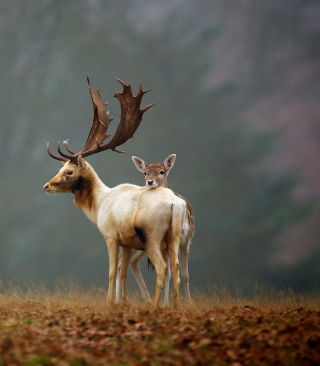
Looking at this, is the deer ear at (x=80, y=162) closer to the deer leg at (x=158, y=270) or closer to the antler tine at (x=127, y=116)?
the antler tine at (x=127, y=116)

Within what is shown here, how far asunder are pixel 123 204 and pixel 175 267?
6.07 ft

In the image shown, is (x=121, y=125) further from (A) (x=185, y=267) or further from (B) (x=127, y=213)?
(A) (x=185, y=267)

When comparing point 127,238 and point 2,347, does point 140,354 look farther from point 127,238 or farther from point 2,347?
point 127,238

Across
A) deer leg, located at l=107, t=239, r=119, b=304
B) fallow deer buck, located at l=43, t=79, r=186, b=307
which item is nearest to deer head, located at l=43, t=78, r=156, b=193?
fallow deer buck, located at l=43, t=79, r=186, b=307

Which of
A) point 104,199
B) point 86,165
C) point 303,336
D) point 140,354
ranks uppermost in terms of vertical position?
point 86,165

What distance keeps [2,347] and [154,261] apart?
418cm

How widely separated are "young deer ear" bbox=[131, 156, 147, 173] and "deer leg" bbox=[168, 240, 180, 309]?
7.59ft

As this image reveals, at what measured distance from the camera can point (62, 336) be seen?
25.7ft

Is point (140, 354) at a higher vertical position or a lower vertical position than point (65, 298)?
lower

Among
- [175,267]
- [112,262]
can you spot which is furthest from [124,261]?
[175,267]

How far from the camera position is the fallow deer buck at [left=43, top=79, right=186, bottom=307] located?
10758 millimetres

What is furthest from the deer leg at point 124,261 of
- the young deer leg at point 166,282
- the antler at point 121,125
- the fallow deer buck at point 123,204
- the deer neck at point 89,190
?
the antler at point 121,125

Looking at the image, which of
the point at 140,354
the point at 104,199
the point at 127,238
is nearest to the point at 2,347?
the point at 140,354

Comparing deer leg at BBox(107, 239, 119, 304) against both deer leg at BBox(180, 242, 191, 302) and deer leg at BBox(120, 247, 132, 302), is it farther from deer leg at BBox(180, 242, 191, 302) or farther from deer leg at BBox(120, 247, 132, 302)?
deer leg at BBox(180, 242, 191, 302)
